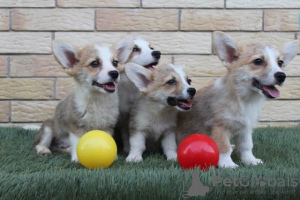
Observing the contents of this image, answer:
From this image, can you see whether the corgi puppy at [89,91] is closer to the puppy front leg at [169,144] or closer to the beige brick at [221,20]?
the puppy front leg at [169,144]

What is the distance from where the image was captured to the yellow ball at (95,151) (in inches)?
117

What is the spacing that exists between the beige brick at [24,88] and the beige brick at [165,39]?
2.56 feet

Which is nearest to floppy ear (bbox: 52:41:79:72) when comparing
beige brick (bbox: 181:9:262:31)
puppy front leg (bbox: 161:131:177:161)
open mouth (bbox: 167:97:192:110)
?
open mouth (bbox: 167:97:192:110)

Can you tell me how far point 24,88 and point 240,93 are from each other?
361 centimetres

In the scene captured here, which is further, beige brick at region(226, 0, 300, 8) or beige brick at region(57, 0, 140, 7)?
beige brick at region(226, 0, 300, 8)

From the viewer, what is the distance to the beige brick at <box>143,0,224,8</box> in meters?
5.38

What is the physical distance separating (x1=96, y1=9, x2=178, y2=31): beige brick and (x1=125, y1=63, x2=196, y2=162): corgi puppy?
1888 millimetres

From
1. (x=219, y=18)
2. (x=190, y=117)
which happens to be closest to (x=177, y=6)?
(x=219, y=18)

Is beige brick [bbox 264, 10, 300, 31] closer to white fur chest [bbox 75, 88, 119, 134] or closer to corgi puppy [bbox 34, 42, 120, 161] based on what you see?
corgi puppy [bbox 34, 42, 120, 161]

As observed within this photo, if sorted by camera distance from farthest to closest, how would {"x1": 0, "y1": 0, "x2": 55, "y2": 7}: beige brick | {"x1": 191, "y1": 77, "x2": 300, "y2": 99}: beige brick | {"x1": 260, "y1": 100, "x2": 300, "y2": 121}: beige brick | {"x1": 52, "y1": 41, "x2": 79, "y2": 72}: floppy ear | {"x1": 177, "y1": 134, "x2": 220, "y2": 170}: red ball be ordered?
{"x1": 260, "y1": 100, "x2": 300, "y2": 121}: beige brick
{"x1": 191, "y1": 77, "x2": 300, "y2": 99}: beige brick
{"x1": 0, "y1": 0, "x2": 55, "y2": 7}: beige brick
{"x1": 52, "y1": 41, "x2": 79, "y2": 72}: floppy ear
{"x1": 177, "y1": 134, "x2": 220, "y2": 170}: red ball

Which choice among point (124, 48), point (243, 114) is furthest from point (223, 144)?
point (124, 48)

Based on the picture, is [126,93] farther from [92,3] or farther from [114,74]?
[92,3]

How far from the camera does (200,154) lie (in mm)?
2938

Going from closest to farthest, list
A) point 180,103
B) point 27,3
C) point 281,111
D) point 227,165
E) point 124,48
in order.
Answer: point 227,165 < point 180,103 < point 124,48 < point 27,3 < point 281,111
